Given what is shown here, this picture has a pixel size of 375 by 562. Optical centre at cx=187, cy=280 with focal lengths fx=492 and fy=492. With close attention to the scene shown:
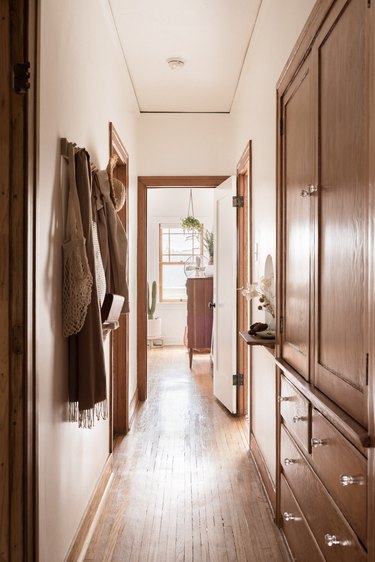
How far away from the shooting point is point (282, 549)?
2221 millimetres

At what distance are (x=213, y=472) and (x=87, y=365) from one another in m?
1.56

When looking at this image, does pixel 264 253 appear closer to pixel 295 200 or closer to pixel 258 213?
pixel 258 213

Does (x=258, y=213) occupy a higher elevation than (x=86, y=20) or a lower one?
lower

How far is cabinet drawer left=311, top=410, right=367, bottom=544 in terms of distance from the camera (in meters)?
1.16

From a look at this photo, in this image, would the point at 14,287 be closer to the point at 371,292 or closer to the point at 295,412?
the point at 371,292

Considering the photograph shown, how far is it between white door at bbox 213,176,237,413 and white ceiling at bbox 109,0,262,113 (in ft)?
2.68

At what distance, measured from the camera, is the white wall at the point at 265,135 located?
2.39m

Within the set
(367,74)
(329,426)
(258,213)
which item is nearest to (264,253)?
(258,213)

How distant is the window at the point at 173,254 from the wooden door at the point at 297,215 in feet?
20.0

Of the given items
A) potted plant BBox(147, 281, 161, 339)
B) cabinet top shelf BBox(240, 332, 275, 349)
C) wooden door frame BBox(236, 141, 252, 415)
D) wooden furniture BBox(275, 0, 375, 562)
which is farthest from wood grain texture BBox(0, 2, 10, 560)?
potted plant BBox(147, 281, 161, 339)

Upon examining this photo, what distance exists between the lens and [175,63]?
3635 mm

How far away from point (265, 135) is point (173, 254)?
18.3ft

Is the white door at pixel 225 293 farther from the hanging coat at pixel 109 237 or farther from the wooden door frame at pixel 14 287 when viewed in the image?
the wooden door frame at pixel 14 287

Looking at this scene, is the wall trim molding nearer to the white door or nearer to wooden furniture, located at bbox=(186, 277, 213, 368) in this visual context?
the white door
